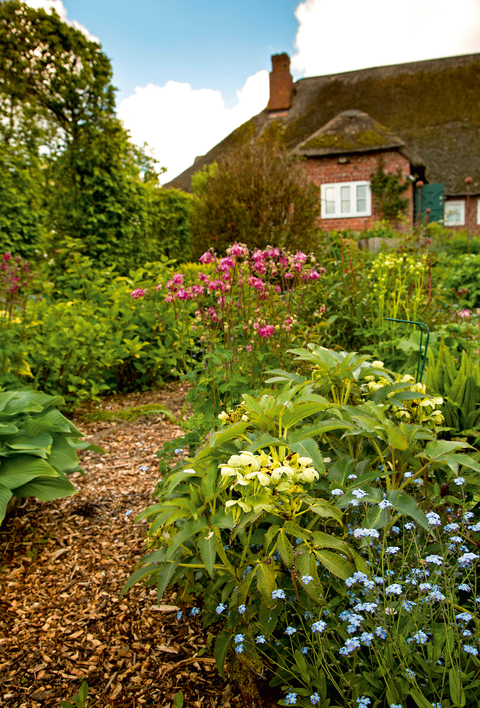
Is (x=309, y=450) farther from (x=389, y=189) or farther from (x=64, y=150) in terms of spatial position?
(x=389, y=189)

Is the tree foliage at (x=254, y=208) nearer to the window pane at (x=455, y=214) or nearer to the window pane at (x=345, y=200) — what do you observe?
the window pane at (x=345, y=200)

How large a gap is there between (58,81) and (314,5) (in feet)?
30.5

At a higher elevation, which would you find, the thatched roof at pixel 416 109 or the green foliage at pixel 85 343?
the thatched roof at pixel 416 109

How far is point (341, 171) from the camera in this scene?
15562mm

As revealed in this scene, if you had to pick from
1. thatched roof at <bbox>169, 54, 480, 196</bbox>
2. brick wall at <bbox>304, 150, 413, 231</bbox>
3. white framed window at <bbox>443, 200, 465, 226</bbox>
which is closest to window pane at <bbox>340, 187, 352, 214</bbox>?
brick wall at <bbox>304, 150, 413, 231</bbox>

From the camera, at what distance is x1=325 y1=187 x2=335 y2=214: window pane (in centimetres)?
1579

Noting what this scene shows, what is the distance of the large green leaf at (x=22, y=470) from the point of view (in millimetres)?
1984

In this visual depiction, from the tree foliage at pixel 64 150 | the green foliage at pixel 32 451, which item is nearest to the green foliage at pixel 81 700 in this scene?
the green foliage at pixel 32 451

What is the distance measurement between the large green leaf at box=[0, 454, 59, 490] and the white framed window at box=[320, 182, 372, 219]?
49.6 ft

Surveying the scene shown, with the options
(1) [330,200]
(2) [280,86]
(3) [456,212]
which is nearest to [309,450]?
(1) [330,200]

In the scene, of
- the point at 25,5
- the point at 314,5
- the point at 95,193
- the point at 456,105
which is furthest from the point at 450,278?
the point at 456,105

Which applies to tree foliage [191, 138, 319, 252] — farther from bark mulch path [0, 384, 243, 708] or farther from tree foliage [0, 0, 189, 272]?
bark mulch path [0, 384, 243, 708]

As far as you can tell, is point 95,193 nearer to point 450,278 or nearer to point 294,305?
point 294,305

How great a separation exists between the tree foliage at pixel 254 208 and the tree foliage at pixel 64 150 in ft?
5.89
